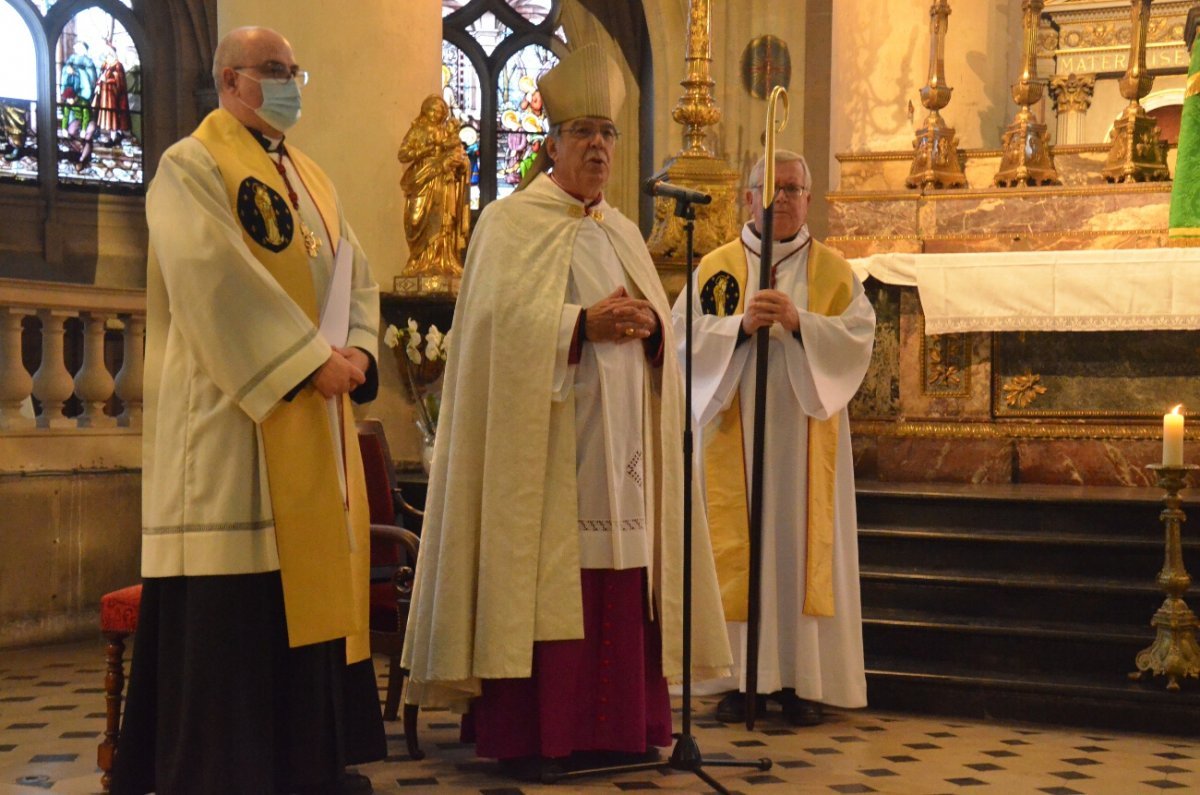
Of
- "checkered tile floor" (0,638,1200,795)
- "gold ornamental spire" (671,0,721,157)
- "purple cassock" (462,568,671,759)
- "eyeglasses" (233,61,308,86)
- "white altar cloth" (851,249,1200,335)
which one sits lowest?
"checkered tile floor" (0,638,1200,795)

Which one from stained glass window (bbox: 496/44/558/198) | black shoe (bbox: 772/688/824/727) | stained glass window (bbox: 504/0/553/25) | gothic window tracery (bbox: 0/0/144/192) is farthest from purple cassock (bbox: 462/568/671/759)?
stained glass window (bbox: 504/0/553/25)

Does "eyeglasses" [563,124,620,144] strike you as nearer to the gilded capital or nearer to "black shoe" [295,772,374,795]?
"black shoe" [295,772,374,795]

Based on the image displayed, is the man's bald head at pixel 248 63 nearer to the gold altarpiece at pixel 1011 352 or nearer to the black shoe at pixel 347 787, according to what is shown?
the black shoe at pixel 347 787

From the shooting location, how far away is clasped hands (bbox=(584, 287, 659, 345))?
4.39 meters

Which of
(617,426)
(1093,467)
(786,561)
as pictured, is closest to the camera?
(617,426)

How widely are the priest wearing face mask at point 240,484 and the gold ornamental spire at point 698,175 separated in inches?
190

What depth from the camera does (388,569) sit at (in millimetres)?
5367

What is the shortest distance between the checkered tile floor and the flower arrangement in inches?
91.2

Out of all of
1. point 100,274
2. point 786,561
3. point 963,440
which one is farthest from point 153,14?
point 786,561

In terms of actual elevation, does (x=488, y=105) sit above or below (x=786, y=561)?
above

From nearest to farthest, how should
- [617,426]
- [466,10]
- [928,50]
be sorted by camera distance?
[617,426], [928,50], [466,10]

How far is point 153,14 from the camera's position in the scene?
1540 centimetres

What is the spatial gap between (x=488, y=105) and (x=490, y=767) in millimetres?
12397

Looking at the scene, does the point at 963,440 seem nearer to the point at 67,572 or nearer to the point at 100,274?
the point at 67,572
